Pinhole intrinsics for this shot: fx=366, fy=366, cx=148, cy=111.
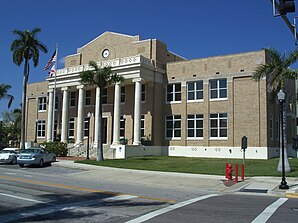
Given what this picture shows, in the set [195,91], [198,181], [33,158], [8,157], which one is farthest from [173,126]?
[198,181]

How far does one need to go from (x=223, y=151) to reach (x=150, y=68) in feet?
35.2

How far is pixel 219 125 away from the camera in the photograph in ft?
113

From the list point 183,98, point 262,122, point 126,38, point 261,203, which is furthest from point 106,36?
point 261,203

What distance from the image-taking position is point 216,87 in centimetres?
3484

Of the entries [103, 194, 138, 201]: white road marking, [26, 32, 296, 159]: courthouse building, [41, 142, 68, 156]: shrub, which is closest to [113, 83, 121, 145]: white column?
[26, 32, 296, 159]: courthouse building

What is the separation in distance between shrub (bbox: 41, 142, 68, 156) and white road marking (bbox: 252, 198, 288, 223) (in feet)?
86.0

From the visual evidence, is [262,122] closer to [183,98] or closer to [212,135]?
[212,135]

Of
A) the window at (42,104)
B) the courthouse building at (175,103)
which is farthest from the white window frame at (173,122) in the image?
the window at (42,104)

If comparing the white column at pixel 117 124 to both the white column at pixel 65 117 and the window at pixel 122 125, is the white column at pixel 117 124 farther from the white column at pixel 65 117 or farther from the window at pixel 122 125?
the white column at pixel 65 117

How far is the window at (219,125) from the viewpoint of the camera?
33938 mm

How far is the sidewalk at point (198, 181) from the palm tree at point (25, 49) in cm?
1910

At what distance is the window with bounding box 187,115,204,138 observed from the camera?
1394 inches

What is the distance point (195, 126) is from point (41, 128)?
22.4m

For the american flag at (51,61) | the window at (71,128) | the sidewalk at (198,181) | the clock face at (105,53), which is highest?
the clock face at (105,53)
